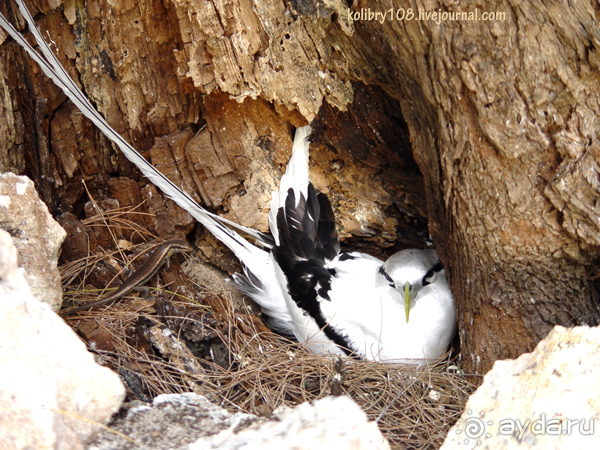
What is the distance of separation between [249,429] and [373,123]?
1.87 meters

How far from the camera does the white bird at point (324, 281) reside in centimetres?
290

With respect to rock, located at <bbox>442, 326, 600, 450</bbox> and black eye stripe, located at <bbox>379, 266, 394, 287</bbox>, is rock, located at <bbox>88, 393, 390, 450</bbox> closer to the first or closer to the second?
rock, located at <bbox>442, 326, 600, 450</bbox>

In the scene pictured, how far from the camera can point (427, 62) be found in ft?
7.16

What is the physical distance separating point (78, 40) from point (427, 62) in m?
1.96

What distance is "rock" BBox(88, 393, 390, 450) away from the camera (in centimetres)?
149

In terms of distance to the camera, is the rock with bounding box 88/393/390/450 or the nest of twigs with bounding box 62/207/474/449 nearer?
the rock with bounding box 88/393/390/450

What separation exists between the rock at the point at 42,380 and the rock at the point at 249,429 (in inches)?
3.8

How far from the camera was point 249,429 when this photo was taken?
1607 millimetres

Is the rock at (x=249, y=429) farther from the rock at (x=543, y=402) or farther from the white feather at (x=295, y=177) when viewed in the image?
the white feather at (x=295, y=177)

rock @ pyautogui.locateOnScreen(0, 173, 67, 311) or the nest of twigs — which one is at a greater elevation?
rock @ pyautogui.locateOnScreen(0, 173, 67, 311)

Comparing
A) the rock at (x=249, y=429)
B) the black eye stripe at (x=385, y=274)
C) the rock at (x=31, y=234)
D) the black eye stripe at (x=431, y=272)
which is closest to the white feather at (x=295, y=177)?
the black eye stripe at (x=385, y=274)

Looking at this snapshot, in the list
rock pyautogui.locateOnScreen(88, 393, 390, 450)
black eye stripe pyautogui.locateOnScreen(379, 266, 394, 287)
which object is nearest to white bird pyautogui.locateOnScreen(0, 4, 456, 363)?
black eye stripe pyautogui.locateOnScreen(379, 266, 394, 287)

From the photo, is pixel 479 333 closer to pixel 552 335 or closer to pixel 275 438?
pixel 552 335

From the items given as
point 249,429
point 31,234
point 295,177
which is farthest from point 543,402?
point 31,234
